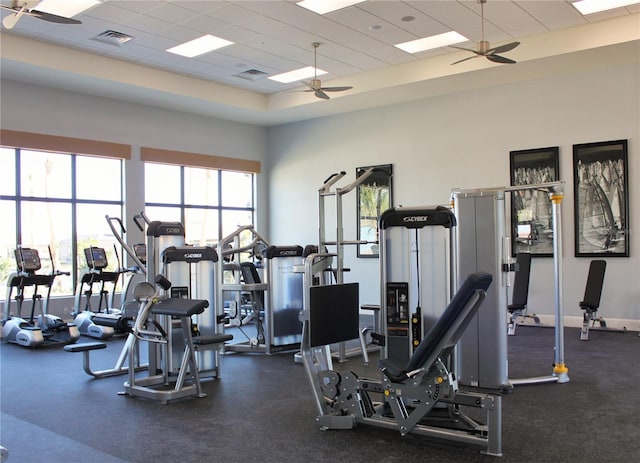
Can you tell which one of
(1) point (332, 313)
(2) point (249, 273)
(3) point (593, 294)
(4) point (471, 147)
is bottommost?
(3) point (593, 294)

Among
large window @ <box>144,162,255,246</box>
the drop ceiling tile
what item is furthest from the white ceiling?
large window @ <box>144,162,255,246</box>

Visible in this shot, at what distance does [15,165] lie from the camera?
9148mm

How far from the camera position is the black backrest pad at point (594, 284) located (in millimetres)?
7664

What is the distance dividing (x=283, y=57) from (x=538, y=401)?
6.21 metres

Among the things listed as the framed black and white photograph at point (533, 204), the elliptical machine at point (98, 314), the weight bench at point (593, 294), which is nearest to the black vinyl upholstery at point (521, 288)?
the weight bench at point (593, 294)

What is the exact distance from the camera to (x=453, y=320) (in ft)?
11.1

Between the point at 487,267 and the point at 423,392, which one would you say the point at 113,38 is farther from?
the point at 423,392

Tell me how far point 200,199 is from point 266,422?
→ 7.85 meters

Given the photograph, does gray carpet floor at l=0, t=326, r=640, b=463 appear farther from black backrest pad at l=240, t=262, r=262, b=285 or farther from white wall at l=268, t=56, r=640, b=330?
white wall at l=268, t=56, r=640, b=330

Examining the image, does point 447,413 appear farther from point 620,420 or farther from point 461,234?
point 461,234

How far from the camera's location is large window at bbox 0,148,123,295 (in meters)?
9.12

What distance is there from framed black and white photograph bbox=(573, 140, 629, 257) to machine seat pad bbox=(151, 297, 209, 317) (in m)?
5.92

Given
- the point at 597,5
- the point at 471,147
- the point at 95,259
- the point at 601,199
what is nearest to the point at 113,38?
the point at 95,259

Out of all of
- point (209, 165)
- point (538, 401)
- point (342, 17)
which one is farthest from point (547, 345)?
point (209, 165)
